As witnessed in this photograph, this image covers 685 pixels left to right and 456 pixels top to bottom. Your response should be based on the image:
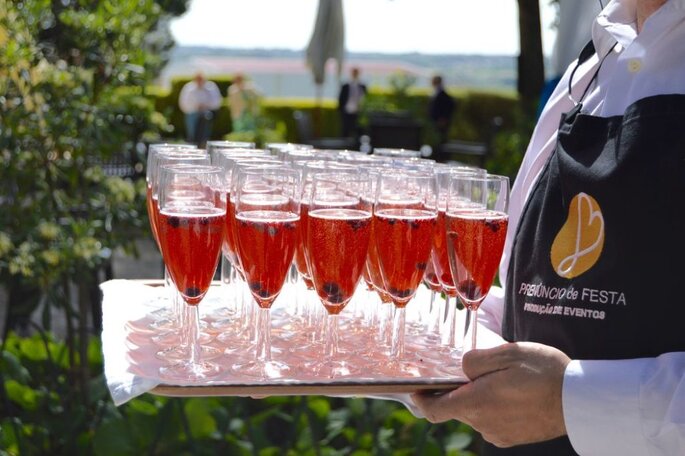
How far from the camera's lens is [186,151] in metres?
2.21

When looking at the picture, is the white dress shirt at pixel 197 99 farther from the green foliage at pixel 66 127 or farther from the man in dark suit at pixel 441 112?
the green foliage at pixel 66 127

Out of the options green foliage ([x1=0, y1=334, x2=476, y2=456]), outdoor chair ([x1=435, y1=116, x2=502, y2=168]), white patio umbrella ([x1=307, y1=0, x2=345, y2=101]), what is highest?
white patio umbrella ([x1=307, y1=0, x2=345, y2=101])

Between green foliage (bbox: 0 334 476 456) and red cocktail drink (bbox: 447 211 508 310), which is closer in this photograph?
red cocktail drink (bbox: 447 211 508 310)

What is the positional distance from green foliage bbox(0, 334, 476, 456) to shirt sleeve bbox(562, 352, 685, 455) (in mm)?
1660

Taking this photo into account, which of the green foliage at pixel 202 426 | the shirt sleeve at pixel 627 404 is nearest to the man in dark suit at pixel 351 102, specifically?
the green foliage at pixel 202 426

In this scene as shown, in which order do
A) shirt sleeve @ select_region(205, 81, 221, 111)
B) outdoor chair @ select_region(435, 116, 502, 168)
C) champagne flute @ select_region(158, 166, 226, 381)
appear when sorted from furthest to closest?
shirt sleeve @ select_region(205, 81, 221, 111) → outdoor chair @ select_region(435, 116, 502, 168) → champagne flute @ select_region(158, 166, 226, 381)

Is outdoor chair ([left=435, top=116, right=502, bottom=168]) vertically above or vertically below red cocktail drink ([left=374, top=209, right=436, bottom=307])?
below

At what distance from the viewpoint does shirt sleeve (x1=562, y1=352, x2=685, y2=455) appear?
4.79ft

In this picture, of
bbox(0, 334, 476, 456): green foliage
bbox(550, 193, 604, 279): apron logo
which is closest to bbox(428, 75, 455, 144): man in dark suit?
bbox(0, 334, 476, 456): green foliage

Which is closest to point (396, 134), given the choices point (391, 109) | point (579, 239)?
point (391, 109)

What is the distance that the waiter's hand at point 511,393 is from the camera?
4.87 ft

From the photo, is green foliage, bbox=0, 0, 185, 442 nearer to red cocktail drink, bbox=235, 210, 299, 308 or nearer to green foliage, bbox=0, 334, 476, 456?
green foliage, bbox=0, 334, 476, 456

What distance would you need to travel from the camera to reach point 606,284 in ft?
5.24

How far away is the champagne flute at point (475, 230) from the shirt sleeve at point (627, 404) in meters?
0.23
